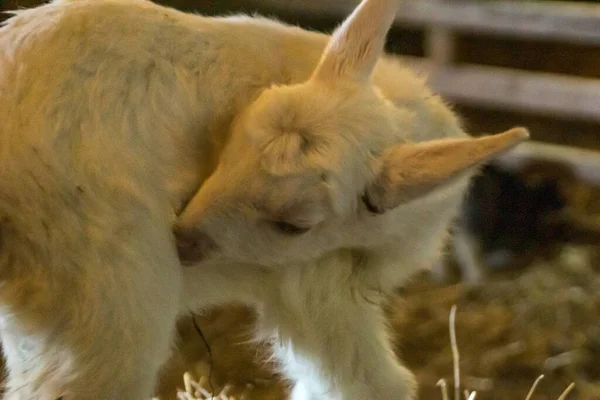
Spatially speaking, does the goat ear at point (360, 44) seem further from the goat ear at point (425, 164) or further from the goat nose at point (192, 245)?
the goat nose at point (192, 245)

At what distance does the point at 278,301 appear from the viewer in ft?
5.82

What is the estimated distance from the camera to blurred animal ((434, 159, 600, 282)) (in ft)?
12.5

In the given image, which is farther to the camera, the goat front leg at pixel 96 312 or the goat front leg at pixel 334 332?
the goat front leg at pixel 334 332

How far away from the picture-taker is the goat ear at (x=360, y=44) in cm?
157

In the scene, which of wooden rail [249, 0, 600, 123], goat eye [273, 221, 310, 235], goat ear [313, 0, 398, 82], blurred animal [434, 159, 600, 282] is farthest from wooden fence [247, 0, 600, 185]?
goat eye [273, 221, 310, 235]

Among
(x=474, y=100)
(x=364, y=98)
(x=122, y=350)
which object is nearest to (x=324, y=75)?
(x=364, y=98)

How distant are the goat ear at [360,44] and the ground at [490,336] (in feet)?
4.95

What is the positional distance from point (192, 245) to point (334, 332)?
0.47 m

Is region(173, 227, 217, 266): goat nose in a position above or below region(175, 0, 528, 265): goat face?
below

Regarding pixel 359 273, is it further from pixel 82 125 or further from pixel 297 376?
pixel 82 125

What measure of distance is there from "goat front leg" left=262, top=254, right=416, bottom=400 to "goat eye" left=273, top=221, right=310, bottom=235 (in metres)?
0.17

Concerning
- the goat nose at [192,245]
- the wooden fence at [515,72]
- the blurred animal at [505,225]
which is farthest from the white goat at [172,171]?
the wooden fence at [515,72]

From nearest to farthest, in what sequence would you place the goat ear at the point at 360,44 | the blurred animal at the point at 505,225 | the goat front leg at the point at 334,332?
the goat ear at the point at 360,44, the goat front leg at the point at 334,332, the blurred animal at the point at 505,225

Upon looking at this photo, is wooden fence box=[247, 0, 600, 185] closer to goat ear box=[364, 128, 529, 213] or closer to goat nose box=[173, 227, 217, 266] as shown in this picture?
goat ear box=[364, 128, 529, 213]
